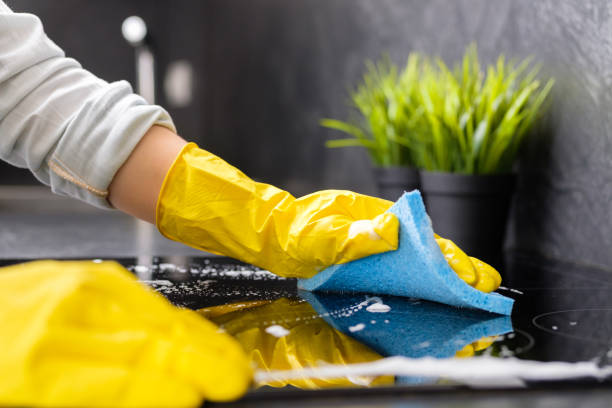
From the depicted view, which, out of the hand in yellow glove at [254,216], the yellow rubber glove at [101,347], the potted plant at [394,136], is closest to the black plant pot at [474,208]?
the potted plant at [394,136]

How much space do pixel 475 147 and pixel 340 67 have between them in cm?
106

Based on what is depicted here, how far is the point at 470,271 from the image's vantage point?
69cm

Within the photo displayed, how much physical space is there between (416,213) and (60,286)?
406mm

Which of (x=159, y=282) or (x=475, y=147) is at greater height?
(x=475, y=147)

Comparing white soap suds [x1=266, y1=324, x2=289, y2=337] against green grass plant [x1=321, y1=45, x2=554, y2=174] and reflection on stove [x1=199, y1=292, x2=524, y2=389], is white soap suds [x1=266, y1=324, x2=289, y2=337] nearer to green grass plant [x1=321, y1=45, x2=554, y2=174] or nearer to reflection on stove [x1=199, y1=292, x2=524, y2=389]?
reflection on stove [x1=199, y1=292, x2=524, y2=389]

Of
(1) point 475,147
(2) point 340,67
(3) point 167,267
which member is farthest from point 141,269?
Answer: (2) point 340,67

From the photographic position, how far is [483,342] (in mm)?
522

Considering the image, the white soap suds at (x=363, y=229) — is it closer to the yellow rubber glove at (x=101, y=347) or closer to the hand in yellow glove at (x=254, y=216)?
the hand in yellow glove at (x=254, y=216)

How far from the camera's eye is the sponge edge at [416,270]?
0.65 m

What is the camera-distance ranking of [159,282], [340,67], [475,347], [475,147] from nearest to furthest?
[475,347] → [159,282] → [475,147] → [340,67]

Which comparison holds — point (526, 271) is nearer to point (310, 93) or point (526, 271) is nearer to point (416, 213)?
point (416, 213)

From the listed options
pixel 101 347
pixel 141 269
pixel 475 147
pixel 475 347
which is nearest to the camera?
pixel 101 347

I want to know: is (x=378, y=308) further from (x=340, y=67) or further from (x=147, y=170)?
(x=340, y=67)

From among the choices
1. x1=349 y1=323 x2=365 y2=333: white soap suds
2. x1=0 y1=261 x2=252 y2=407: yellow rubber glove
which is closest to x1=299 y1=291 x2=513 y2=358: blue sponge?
x1=349 y1=323 x2=365 y2=333: white soap suds
